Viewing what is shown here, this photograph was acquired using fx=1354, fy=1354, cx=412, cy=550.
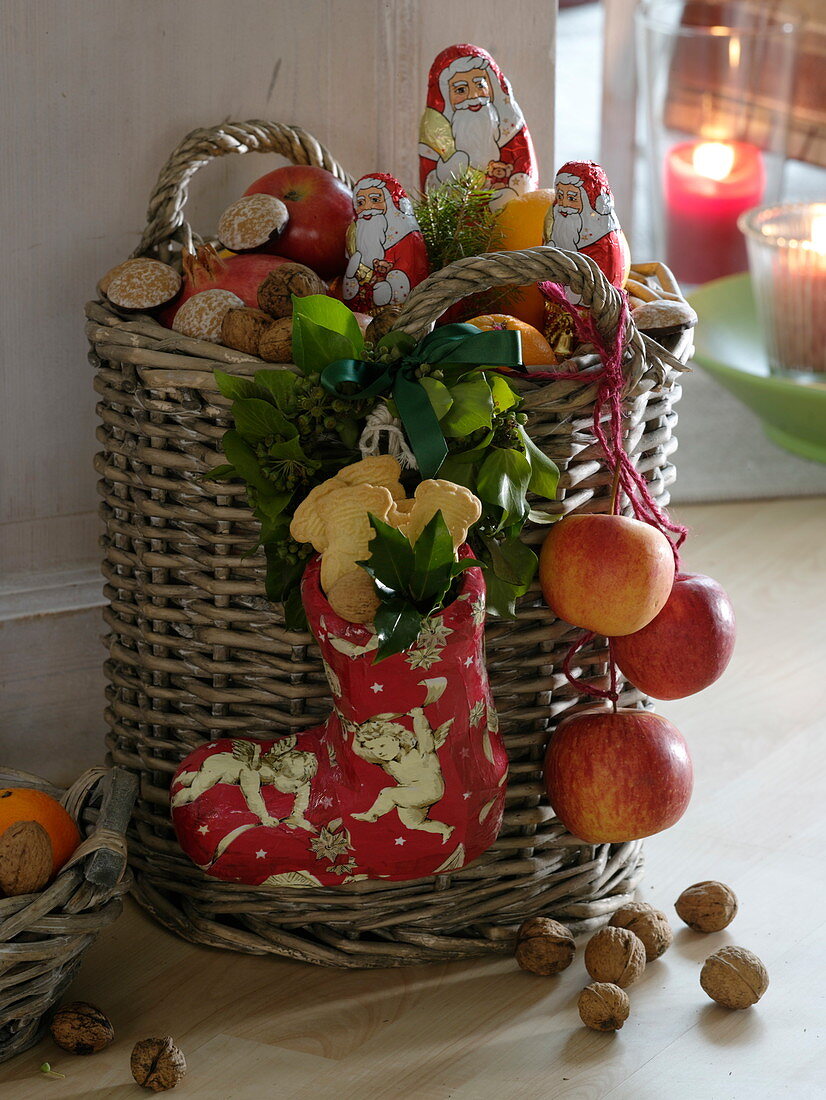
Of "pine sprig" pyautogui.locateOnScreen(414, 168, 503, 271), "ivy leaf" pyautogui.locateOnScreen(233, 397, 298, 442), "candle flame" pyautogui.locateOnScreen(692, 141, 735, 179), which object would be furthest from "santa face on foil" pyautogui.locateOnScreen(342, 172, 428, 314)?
"candle flame" pyautogui.locateOnScreen(692, 141, 735, 179)

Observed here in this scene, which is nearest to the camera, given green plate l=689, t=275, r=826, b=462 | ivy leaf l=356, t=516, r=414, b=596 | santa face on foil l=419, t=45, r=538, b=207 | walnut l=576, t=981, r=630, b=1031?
ivy leaf l=356, t=516, r=414, b=596

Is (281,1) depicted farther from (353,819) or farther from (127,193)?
(353,819)

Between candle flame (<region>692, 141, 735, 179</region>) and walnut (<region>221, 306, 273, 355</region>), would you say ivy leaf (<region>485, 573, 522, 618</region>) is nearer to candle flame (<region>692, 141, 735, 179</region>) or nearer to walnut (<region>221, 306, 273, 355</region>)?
walnut (<region>221, 306, 273, 355</region>)

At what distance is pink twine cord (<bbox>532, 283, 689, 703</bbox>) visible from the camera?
75 cm

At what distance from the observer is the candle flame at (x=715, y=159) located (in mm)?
2043

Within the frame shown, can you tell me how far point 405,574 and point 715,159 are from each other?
1.57 m

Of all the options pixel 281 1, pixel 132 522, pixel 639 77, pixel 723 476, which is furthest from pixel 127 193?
pixel 639 77

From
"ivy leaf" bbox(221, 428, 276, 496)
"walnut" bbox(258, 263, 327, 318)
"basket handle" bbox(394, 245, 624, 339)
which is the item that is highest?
"basket handle" bbox(394, 245, 624, 339)

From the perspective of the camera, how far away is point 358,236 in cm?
82

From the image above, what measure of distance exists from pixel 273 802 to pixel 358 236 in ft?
1.11

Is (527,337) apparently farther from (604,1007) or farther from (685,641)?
(604,1007)

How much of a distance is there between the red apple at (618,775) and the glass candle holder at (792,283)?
3.01ft

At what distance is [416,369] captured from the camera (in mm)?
713

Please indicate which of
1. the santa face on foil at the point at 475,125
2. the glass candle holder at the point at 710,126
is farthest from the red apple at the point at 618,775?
the glass candle holder at the point at 710,126
